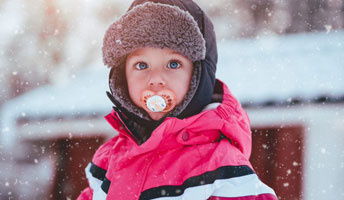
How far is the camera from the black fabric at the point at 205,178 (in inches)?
26.0

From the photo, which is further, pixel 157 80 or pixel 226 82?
pixel 226 82

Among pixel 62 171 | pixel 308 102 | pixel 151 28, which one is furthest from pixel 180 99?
pixel 62 171

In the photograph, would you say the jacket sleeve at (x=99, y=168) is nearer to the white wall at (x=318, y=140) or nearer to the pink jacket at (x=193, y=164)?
the pink jacket at (x=193, y=164)

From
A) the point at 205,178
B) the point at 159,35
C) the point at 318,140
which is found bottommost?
the point at 318,140

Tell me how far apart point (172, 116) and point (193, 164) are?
13 centimetres

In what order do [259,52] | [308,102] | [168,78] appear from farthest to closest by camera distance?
1. [259,52]
2. [308,102]
3. [168,78]

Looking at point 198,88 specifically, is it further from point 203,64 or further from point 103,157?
point 103,157

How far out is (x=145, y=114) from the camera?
0.80 meters

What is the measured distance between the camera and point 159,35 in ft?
2.43

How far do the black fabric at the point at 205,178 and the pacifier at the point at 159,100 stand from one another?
0.18 m

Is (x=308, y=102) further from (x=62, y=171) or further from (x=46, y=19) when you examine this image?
(x=46, y=19)

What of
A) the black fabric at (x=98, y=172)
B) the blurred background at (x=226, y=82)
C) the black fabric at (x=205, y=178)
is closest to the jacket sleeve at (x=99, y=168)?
the black fabric at (x=98, y=172)

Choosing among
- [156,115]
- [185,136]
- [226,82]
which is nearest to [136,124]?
[156,115]

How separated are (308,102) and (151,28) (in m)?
1.48
